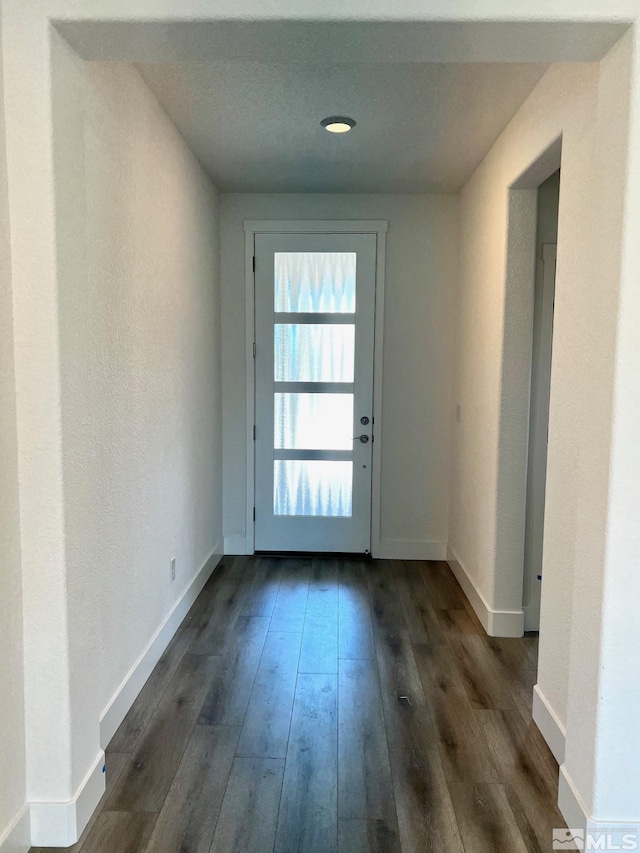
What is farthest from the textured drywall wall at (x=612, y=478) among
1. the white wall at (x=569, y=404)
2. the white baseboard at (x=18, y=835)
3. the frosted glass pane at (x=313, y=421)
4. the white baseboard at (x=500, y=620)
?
the frosted glass pane at (x=313, y=421)

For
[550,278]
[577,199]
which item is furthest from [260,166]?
[577,199]

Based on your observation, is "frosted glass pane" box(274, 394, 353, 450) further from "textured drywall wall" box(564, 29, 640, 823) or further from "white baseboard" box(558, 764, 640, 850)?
"white baseboard" box(558, 764, 640, 850)

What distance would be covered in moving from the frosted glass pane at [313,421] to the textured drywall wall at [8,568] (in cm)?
257

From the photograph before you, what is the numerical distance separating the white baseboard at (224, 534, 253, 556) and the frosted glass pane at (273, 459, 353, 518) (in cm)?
32

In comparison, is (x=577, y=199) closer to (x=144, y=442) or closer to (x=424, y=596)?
(x=144, y=442)

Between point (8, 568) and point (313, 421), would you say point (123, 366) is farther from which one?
point (313, 421)

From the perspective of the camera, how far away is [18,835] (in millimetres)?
1545

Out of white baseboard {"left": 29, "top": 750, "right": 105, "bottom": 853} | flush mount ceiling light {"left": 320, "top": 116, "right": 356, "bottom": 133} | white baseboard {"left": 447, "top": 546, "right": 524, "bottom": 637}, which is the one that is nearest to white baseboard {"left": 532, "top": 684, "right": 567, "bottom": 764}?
white baseboard {"left": 447, "top": 546, "right": 524, "bottom": 637}

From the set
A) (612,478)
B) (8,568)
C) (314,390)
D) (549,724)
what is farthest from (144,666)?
(314,390)

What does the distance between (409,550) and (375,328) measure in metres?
1.61

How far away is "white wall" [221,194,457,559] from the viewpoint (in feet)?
12.7

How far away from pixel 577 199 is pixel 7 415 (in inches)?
76.6

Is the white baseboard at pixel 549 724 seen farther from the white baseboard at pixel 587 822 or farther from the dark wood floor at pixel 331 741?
the white baseboard at pixel 587 822

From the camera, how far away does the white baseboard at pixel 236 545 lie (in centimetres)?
412
